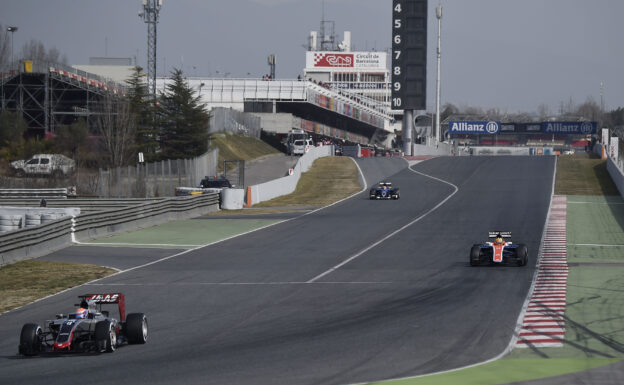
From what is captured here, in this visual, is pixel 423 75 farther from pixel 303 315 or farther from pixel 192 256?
pixel 303 315

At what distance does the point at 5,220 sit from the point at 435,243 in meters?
16.5

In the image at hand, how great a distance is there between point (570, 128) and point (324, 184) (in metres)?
89.6

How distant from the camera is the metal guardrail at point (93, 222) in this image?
89.5 ft

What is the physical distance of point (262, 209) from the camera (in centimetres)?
4800

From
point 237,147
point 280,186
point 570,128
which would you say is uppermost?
point 570,128

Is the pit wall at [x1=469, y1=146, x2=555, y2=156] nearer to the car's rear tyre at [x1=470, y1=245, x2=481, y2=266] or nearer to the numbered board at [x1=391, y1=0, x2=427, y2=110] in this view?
the numbered board at [x1=391, y1=0, x2=427, y2=110]

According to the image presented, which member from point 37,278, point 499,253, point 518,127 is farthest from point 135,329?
point 518,127

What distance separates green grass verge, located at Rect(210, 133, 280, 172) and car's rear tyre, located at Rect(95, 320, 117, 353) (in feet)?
193

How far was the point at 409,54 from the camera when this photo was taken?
92312 millimetres

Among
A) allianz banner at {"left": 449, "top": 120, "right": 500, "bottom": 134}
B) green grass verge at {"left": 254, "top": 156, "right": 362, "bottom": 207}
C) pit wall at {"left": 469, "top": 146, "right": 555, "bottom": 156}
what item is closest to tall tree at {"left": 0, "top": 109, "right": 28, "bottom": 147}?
green grass verge at {"left": 254, "top": 156, "right": 362, "bottom": 207}

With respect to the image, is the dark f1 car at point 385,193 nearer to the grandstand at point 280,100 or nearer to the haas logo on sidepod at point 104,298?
the haas logo on sidepod at point 104,298

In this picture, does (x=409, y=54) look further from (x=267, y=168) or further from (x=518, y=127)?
(x=518, y=127)

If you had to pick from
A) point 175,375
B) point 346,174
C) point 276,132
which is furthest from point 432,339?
point 276,132

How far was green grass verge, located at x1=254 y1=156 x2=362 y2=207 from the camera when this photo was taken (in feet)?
174
